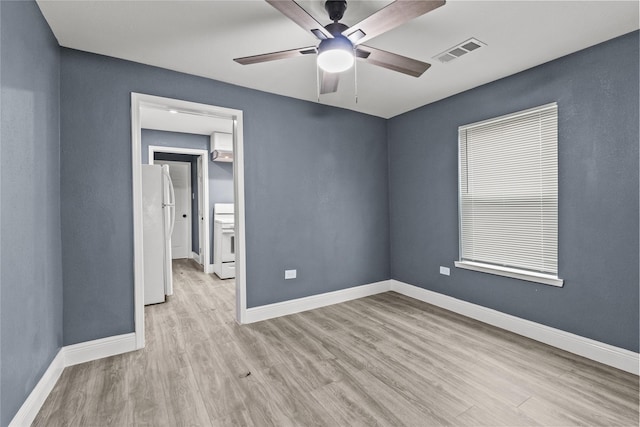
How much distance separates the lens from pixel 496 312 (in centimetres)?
310

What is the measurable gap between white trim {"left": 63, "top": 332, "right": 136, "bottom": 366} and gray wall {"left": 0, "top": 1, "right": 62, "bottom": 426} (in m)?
0.19

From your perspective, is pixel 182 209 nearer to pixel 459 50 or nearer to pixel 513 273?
pixel 459 50

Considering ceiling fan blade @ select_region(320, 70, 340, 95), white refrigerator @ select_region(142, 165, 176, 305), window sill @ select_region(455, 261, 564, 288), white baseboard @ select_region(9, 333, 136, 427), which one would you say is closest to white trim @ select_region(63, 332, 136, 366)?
white baseboard @ select_region(9, 333, 136, 427)

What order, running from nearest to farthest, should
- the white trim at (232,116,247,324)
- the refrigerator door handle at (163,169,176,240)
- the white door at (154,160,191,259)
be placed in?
the white trim at (232,116,247,324) → the refrigerator door handle at (163,169,176,240) → the white door at (154,160,191,259)

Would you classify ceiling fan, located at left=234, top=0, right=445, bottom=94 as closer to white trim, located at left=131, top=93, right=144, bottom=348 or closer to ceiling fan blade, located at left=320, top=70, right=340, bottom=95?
ceiling fan blade, located at left=320, top=70, right=340, bottom=95

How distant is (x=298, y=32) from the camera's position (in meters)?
2.19

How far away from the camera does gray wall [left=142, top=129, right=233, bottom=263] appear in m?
5.14

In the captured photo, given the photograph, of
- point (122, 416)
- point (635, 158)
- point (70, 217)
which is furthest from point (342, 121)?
point (122, 416)

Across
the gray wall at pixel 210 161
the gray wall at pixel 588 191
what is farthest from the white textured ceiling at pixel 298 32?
the gray wall at pixel 210 161

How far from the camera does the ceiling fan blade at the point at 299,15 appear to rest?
1.48 metres

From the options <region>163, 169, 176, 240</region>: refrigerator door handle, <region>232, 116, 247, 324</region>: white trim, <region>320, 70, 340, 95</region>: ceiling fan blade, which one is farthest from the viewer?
<region>163, 169, 176, 240</region>: refrigerator door handle

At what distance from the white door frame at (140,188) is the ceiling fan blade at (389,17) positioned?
1768mm

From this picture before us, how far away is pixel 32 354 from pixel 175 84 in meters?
2.35

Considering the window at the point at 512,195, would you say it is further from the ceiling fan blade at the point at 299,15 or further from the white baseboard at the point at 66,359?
the white baseboard at the point at 66,359
